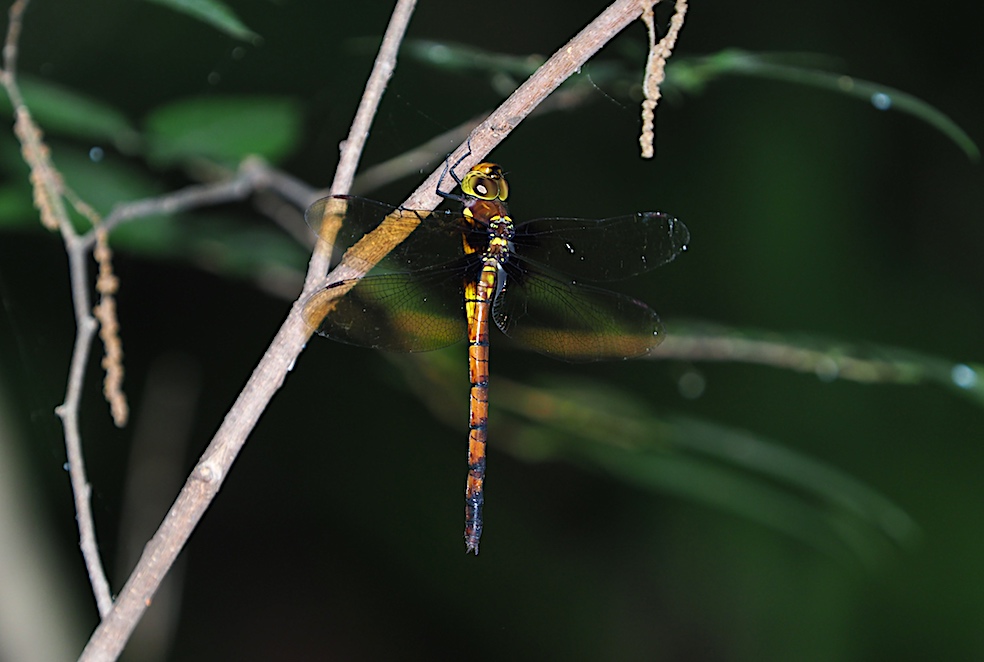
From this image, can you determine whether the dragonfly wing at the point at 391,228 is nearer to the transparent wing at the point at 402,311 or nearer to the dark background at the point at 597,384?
the transparent wing at the point at 402,311

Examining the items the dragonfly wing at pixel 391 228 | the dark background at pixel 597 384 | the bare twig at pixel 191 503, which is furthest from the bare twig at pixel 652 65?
the dark background at pixel 597 384

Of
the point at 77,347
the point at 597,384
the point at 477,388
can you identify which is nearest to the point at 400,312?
the point at 477,388

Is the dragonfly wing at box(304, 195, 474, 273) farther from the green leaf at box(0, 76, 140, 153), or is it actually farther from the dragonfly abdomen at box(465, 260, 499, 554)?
the green leaf at box(0, 76, 140, 153)

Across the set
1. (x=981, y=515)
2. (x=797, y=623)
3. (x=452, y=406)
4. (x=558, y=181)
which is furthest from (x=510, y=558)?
(x=981, y=515)

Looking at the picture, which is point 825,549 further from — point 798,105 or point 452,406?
point 798,105

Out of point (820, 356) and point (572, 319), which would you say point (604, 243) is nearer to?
point (572, 319)

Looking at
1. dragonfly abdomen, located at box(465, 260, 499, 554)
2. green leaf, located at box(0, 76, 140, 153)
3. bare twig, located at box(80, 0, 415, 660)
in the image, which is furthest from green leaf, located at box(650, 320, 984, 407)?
green leaf, located at box(0, 76, 140, 153)
